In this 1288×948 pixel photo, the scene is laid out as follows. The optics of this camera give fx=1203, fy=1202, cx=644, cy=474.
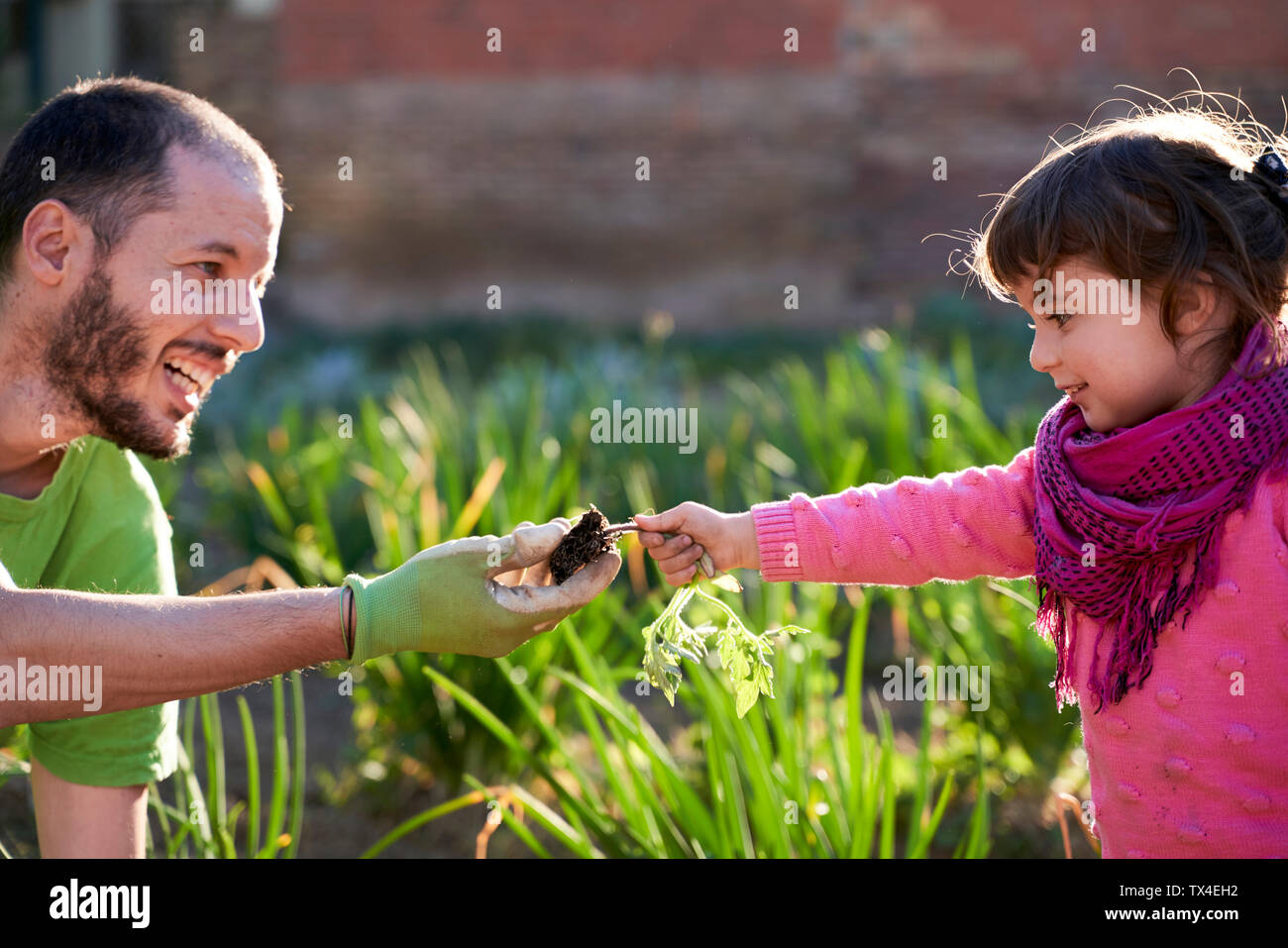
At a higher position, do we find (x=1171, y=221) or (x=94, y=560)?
(x=1171, y=221)

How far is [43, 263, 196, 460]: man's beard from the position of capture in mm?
1920

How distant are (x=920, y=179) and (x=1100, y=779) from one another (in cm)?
967

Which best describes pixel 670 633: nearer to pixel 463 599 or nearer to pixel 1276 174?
pixel 463 599

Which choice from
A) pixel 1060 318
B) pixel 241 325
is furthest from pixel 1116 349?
pixel 241 325

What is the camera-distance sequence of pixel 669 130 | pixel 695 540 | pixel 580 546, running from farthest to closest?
pixel 669 130
pixel 695 540
pixel 580 546

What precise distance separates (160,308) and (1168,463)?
1.53m

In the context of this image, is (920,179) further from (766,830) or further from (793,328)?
(766,830)

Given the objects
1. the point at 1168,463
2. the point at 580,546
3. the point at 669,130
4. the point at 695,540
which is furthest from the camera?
the point at 669,130

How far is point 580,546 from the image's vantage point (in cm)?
183

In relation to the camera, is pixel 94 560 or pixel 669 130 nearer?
pixel 94 560

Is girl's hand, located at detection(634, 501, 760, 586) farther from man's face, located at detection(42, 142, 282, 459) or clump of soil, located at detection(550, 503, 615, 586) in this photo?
man's face, located at detection(42, 142, 282, 459)

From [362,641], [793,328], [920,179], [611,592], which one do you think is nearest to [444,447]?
[611,592]

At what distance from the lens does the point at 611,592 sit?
312 centimetres

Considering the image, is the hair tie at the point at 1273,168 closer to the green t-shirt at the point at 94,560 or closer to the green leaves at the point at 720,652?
the green leaves at the point at 720,652
